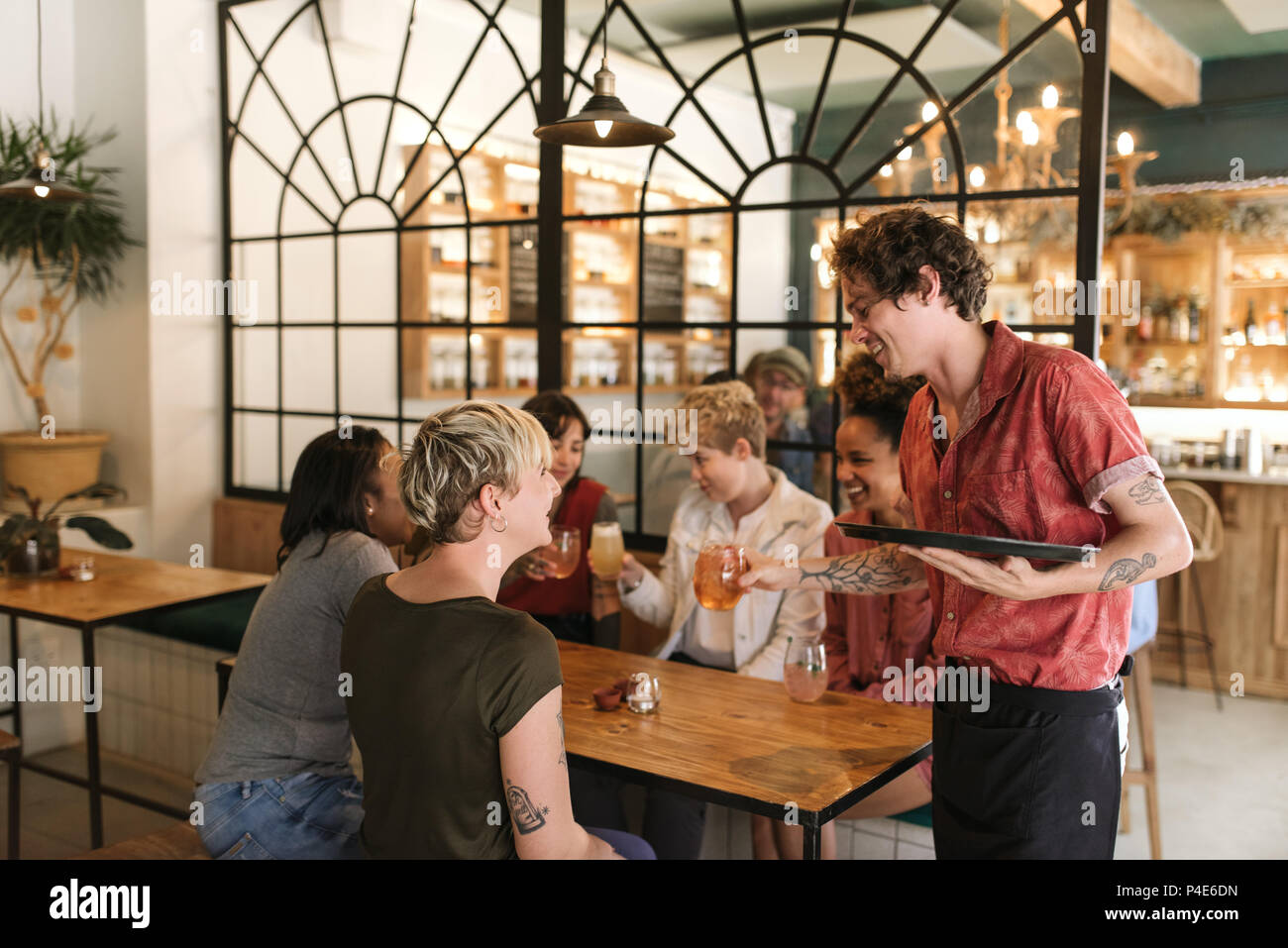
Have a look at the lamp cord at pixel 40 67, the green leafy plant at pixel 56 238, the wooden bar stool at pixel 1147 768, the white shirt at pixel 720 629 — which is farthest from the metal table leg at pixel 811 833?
the lamp cord at pixel 40 67

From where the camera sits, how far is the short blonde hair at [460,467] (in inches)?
63.4

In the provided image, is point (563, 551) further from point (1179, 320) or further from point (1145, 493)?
point (1179, 320)

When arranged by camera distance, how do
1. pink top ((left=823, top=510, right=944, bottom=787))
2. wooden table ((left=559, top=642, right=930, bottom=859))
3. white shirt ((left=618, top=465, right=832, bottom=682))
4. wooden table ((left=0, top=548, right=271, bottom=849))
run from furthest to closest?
wooden table ((left=0, top=548, right=271, bottom=849)) < white shirt ((left=618, top=465, right=832, bottom=682)) < pink top ((left=823, top=510, right=944, bottom=787)) < wooden table ((left=559, top=642, right=930, bottom=859))

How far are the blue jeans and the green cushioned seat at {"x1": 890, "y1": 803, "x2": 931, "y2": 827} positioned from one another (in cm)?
115

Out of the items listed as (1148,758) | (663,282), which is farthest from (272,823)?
(1148,758)

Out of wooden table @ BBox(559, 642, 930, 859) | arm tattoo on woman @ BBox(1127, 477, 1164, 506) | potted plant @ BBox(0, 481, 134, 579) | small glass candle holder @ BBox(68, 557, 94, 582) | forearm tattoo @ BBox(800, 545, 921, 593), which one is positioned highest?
arm tattoo on woman @ BBox(1127, 477, 1164, 506)

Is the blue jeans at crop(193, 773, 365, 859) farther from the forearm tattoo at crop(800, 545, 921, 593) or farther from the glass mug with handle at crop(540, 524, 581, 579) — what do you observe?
the forearm tattoo at crop(800, 545, 921, 593)

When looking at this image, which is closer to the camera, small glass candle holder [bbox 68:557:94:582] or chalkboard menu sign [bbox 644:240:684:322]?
small glass candle holder [bbox 68:557:94:582]

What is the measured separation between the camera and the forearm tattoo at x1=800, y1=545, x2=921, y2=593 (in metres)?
2.01

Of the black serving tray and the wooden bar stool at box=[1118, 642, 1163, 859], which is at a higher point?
the black serving tray

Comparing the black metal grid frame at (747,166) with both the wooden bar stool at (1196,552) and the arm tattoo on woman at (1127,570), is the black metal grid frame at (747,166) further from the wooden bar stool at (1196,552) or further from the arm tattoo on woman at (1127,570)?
the wooden bar stool at (1196,552)

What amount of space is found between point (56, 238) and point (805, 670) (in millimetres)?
3559

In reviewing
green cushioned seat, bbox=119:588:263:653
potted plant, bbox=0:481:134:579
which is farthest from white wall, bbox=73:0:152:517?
potted plant, bbox=0:481:134:579
